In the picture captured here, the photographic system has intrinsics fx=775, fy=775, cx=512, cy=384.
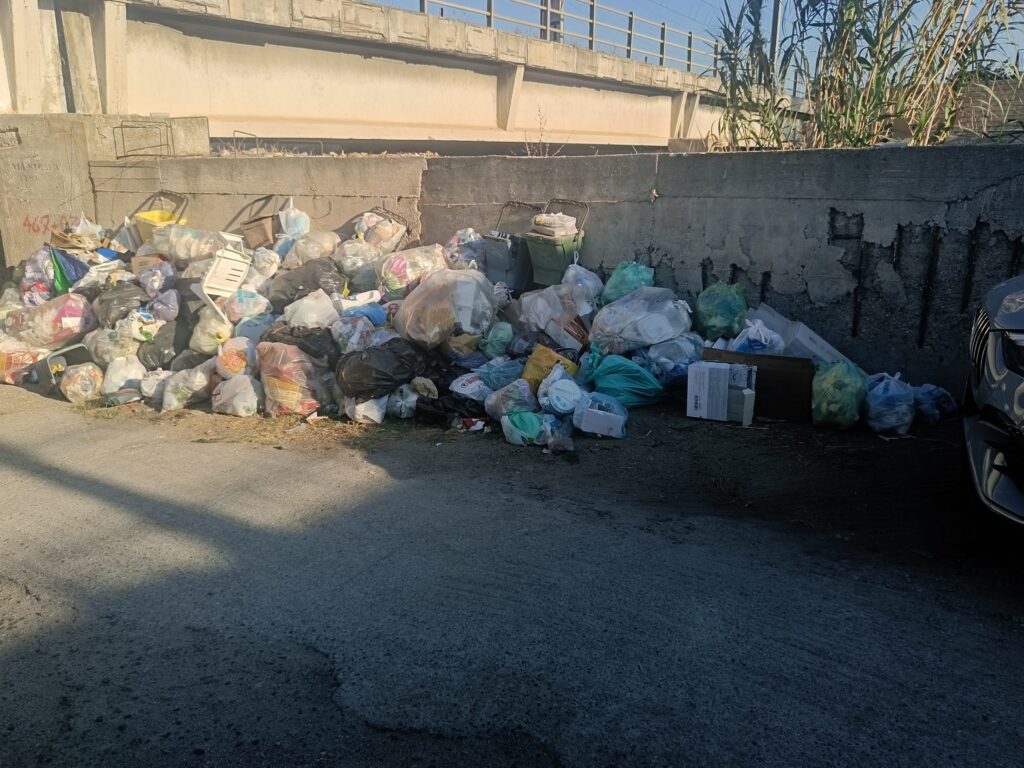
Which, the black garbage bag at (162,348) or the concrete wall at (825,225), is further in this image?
the black garbage bag at (162,348)

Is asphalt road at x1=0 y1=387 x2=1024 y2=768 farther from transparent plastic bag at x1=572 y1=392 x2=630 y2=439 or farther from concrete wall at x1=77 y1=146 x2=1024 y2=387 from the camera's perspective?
concrete wall at x1=77 y1=146 x2=1024 y2=387

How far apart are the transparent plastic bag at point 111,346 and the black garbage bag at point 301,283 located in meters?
1.25

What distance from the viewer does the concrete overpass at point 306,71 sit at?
11203mm

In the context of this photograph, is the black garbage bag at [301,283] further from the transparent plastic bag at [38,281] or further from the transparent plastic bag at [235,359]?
the transparent plastic bag at [38,281]

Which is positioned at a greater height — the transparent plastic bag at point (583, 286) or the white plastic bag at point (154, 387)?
the transparent plastic bag at point (583, 286)

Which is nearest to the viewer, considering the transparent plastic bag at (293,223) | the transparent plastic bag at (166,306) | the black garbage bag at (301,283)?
the transparent plastic bag at (166,306)

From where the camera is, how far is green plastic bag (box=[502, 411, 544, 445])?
4.86m

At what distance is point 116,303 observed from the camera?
23.7 ft

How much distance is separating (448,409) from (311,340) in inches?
51.9

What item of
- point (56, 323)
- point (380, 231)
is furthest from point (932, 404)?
point (56, 323)

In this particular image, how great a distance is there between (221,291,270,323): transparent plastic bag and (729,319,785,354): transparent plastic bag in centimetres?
407

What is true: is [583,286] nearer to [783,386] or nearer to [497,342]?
[497,342]

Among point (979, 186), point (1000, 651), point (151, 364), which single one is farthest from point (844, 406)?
point (151, 364)

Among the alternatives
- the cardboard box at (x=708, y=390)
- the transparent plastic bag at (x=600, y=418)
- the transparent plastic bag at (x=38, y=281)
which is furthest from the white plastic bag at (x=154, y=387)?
the cardboard box at (x=708, y=390)
